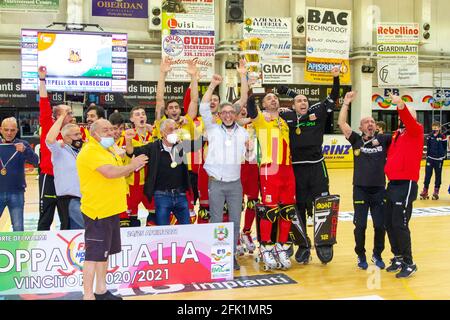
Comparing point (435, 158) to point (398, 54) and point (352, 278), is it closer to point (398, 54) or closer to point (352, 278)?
point (352, 278)

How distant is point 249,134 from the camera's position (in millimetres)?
6168

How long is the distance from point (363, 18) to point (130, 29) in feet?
29.9

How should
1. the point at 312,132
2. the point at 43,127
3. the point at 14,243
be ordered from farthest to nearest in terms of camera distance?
the point at 312,132, the point at 43,127, the point at 14,243

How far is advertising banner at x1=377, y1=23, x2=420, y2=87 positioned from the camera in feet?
65.0

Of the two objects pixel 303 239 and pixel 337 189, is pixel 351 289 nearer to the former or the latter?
pixel 303 239

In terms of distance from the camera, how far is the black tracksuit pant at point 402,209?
557 cm

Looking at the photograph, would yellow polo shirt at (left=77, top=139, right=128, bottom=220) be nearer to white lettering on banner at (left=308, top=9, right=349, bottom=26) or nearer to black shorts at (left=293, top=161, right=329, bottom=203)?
black shorts at (left=293, top=161, right=329, bottom=203)

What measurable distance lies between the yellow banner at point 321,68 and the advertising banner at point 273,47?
1.22m

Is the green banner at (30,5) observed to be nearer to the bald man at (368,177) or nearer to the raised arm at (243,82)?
the raised arm at (243,82)

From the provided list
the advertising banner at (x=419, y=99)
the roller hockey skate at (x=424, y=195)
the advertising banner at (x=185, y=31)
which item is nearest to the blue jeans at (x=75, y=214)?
the roller hockey skate at (x=424, y=195)

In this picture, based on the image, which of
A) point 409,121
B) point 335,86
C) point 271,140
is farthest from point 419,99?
point 271,140

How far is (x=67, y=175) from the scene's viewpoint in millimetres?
5289

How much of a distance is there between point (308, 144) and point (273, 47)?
1304cm
